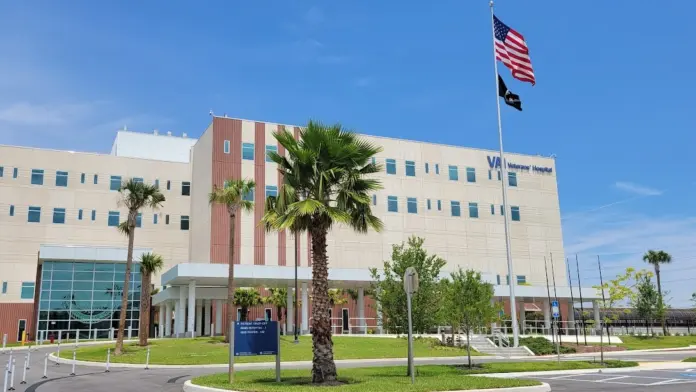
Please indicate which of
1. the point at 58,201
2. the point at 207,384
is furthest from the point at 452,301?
the point at 58,201

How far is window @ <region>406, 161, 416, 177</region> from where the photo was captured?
71.4 meters

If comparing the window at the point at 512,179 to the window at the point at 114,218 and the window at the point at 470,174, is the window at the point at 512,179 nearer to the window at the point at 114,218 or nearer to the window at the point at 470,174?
the window at the point at 470,174

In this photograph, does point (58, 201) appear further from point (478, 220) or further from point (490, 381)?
point (490, 381)

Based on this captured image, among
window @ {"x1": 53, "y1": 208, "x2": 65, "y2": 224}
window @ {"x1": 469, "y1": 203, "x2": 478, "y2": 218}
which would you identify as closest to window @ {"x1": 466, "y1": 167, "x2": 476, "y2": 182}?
window @ {"x1": 469, "y1": 203, "x2": 478, "y2": 218}

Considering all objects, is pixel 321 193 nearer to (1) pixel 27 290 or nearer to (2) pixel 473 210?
(2) pixel 473 210

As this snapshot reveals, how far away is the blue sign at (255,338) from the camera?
18781mm

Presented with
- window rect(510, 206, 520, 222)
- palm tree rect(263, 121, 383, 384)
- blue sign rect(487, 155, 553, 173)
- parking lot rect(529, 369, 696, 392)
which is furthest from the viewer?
blue sign rect(487, 155, 553, 173)

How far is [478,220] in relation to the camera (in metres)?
74.3

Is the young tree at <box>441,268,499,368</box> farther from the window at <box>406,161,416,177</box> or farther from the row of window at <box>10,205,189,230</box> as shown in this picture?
the row of window at <box>10,205,189,230</box>

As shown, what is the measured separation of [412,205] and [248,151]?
2035 cm

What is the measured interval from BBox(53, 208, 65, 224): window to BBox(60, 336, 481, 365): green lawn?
34.8m

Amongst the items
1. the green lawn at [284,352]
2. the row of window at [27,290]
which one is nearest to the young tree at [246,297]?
the green lawn at [284,352]

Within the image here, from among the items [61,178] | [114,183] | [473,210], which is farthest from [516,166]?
[61,178]

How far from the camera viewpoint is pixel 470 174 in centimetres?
7500
